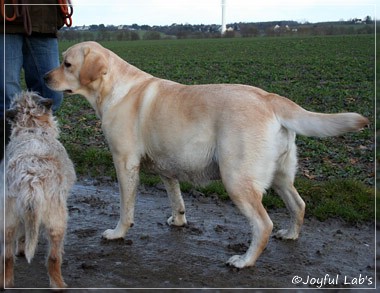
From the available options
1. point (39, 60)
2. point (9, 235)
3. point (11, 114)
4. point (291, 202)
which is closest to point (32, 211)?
point (9, 235)

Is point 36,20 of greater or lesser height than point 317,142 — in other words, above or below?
above

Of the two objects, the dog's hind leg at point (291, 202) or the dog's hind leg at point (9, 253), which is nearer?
the dog's hind leg at point (9, 253)

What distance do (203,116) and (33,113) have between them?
145 centimetres

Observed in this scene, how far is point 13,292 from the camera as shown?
3711mm

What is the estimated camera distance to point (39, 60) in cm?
502

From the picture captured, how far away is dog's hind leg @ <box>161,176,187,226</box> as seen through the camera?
203 inches

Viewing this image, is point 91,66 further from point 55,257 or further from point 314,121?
point 314,121

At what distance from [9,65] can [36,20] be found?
0.51 metres

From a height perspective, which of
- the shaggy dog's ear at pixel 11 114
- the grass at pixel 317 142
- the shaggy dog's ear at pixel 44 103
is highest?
the shaggy dog's ear at pixel 44 103

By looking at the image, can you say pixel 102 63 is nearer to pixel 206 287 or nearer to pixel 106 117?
pixel 106 117

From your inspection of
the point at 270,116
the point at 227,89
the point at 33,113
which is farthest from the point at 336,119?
the point at 33,113

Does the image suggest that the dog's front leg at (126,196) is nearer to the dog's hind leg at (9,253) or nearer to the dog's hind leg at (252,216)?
the dog's hind leg at (252,216)

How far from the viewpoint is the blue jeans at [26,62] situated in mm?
4672

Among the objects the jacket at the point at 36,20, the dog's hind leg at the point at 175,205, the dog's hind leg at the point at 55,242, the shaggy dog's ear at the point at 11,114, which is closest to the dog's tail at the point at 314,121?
the dog's hind leg at the point at 175,205
